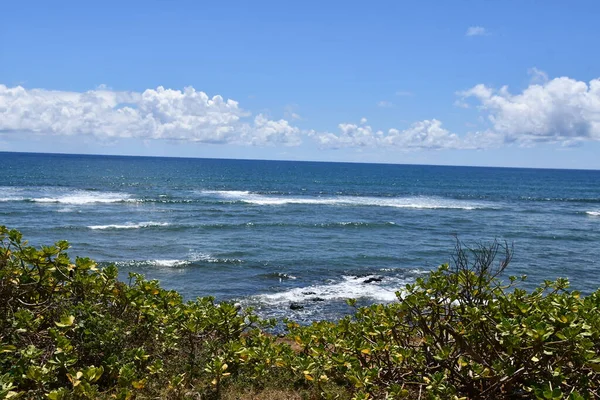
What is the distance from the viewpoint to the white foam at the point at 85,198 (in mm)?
43194

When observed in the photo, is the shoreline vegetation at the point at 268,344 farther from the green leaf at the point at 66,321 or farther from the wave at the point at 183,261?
the wave at the point at 183,261

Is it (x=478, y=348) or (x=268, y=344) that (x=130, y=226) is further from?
(x=478, y=348)

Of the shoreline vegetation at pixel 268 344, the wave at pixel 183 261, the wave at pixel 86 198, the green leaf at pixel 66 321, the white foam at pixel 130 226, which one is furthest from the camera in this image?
the wave at pixel 86 198

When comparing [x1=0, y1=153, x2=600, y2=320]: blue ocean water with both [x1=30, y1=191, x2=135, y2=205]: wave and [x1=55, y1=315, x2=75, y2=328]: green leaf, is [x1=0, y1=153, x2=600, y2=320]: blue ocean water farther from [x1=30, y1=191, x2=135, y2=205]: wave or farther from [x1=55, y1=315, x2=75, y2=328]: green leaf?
[x1=55, y1=315, x2=75, y2=328]: green leaf

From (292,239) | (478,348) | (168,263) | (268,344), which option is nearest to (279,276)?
(168,263)

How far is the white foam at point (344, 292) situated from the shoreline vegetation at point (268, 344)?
35.1ft

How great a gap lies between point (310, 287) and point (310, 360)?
1332cm

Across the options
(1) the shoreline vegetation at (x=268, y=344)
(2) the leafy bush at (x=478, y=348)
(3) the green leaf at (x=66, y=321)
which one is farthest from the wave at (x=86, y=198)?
(2) the leafy bush at (x=478, y=348)

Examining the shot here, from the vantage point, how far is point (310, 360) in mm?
5879

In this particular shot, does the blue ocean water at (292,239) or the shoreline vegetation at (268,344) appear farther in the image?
the blue ocean water at (292,239)

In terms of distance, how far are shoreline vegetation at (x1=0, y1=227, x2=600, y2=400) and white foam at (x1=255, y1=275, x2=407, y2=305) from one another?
10.7 metres

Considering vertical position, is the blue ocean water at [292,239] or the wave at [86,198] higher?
the wave at [86,198]

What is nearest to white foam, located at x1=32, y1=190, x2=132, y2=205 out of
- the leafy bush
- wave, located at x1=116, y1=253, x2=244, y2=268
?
wave, located at x1=116, y1=253, x2=244, y2=268

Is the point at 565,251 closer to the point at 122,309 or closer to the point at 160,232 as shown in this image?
the point at 160,232
